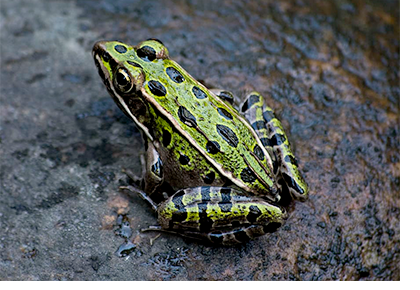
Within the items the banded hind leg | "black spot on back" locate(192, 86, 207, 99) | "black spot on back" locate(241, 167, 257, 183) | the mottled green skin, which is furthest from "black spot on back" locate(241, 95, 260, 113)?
"black spot on back" locate(241, 167, 257, 183)

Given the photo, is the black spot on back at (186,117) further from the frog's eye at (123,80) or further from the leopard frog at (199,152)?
the frog's eye at (123,80)

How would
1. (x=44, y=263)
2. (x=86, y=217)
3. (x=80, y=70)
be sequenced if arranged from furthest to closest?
(x=80, y=70) → (x=86, y=217) → (x=44, y=263)

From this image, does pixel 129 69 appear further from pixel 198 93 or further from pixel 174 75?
pixel 198 93

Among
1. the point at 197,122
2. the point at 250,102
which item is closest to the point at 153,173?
the point at 197,122

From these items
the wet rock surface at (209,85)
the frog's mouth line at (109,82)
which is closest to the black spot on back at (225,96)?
the wet rock surface at (209,85)

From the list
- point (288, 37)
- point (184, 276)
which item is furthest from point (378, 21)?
point (184, 276)

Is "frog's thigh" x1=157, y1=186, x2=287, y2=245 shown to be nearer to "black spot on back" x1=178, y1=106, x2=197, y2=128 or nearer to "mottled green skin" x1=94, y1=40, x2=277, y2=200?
"mottled green skin" x1=94, y1=40, x2=277, y2=200

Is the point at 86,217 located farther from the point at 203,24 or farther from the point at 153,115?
the point at 203,24
